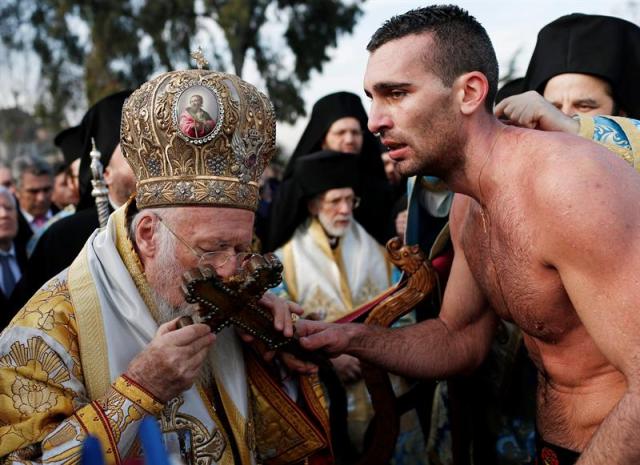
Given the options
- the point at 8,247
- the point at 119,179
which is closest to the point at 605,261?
the point at 119,179

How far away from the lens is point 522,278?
110 inches

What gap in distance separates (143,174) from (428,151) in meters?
1.13

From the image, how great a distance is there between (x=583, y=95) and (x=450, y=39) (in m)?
1.35

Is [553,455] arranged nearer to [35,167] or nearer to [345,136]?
[345,136]

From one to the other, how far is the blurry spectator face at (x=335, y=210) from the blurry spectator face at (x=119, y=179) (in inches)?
76.3

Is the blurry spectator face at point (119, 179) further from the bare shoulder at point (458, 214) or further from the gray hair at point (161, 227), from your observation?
the bare shoulder at point (458, 214)

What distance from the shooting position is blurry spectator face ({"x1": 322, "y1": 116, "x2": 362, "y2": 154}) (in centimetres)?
702

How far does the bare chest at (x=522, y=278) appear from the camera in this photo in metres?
2.71

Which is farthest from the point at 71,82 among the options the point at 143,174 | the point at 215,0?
the point at 143,174

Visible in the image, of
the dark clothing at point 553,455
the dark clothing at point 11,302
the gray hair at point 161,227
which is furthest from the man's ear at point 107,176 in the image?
the dark clothing at point 553,455

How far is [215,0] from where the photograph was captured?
25.8 meters

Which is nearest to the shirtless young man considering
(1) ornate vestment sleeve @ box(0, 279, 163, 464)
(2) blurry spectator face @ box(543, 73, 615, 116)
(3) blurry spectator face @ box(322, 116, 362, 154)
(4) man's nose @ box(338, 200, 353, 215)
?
(1) ornate vestment sleeve @ box(0, 279, 163, 464)

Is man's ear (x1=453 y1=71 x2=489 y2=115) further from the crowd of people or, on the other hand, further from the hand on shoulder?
the hand on shoulder

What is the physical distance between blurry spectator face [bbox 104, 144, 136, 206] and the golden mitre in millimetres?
1442
